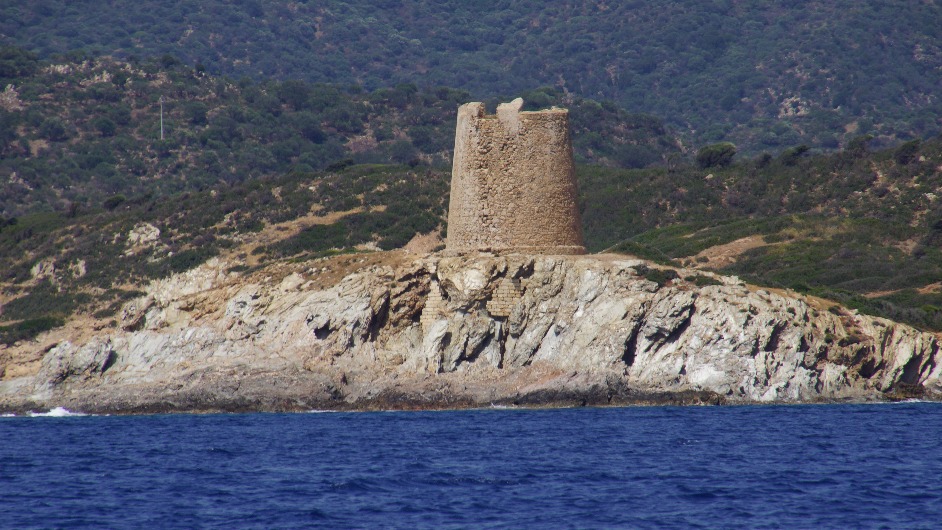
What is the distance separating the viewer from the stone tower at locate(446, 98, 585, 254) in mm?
43656

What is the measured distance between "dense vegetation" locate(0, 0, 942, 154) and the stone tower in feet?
307

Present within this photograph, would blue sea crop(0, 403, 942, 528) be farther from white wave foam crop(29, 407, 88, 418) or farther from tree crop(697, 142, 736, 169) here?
tree crop(697, 142, 736, 169)

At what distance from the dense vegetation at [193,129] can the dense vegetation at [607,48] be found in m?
25.9

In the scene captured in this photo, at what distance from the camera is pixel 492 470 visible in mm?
29094

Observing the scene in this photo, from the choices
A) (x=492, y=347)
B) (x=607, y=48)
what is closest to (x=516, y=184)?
(x=492, y=347)

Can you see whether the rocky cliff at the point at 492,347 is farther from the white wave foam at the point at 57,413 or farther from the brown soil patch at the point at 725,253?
the brown soil patch at the point at 725,253

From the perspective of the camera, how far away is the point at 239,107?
4611 inches

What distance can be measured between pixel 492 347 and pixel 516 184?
4.93 m

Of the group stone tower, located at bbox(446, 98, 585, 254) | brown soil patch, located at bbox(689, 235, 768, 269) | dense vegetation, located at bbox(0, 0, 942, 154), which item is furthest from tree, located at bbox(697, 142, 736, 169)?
dense vegetation, located at bbox(0, 0, 942, 154)

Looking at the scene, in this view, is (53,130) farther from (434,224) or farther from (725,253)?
(725,253)

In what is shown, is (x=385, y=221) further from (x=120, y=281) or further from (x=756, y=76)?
(x=756, y=76)

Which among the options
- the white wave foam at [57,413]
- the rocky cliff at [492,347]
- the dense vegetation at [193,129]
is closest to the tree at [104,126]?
the dense vegetation at [193,129]

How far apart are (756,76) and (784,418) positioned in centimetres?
11978

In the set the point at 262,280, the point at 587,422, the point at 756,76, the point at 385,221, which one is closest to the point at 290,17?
the point at 756,76
